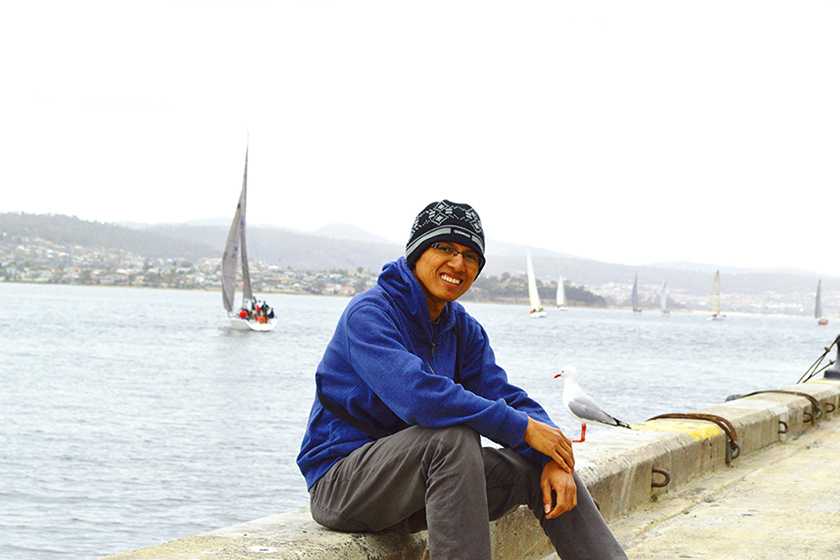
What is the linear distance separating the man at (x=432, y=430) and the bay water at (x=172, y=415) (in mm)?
7242

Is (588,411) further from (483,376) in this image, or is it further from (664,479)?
(483,376)

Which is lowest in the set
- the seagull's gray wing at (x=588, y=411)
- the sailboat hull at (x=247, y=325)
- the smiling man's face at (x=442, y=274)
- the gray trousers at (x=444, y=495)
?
the sailboat hull at (x=247, y=325)

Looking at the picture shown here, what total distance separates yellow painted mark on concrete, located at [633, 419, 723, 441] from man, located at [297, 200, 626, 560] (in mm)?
2101

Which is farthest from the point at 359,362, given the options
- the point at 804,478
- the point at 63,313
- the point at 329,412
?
the point at 63,313

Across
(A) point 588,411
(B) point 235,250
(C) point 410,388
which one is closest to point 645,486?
(C) point 410,388

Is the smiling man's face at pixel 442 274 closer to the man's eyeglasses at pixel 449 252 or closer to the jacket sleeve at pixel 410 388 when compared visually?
the man's eyeglasses at pixel 449 252

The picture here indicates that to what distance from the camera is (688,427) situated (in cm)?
448

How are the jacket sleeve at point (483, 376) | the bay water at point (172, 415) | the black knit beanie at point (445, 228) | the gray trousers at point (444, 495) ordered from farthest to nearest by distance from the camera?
1. the bay water at point (172, 415)
2. the jacket sleeve at point (483, 376)
3. the black knit beanie at point (445, 228)
4. the gray trousers at point (444, 495)

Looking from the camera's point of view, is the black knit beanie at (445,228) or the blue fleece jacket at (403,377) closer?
the blue fleece jacket at (403,377)

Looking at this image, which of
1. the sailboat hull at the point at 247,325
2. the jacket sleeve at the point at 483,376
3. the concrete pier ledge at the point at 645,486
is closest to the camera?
the concrete pier ledge at the point at 645,486

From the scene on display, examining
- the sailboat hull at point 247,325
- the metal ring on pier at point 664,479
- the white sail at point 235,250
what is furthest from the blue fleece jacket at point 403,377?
the sailboat hull at point 247,325

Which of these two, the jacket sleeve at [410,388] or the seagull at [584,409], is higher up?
the jacket sleeve at [410,388]

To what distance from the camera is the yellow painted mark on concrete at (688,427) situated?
435cm

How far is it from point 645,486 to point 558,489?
1.77 meters
